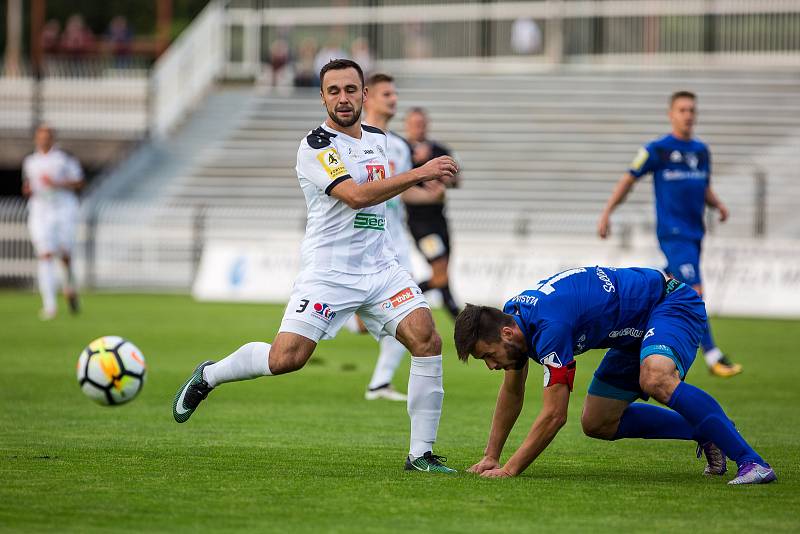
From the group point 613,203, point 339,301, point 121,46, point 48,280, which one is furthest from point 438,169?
point 121,46

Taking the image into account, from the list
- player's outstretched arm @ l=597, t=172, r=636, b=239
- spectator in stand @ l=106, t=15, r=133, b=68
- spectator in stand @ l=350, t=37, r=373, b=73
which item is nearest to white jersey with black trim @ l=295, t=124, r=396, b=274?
player's outstretched arm @ l=597, t=172, r=636, b=239

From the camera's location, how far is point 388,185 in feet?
25.2

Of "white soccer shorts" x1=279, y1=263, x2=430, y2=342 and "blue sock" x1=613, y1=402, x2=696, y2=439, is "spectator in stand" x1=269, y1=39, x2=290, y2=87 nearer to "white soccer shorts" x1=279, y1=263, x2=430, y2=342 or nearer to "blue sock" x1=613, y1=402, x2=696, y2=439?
"white soccer shorts" x1=279, y1=263, x2=430, y2=342

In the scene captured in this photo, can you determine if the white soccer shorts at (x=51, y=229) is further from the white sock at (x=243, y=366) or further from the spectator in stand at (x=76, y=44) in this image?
the spectator in stand at (x=76, y=44)

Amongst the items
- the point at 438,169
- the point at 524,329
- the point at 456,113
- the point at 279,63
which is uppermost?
the point at 279,63

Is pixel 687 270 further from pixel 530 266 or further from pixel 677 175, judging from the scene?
pixel 530 266

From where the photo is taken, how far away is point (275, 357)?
7.99m

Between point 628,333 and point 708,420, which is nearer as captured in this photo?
point 708,420

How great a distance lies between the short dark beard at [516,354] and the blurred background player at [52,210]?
15.0 metres

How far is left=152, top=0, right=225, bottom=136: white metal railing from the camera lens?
35344mm

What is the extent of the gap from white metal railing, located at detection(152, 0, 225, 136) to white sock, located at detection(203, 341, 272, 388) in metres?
27.5

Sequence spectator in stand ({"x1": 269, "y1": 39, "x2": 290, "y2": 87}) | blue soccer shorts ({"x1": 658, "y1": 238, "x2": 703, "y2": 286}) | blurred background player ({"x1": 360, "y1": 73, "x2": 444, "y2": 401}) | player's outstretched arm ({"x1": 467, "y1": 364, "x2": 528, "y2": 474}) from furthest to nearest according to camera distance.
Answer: spectator in stand ({"x1": 269, "y1": 39, "x2": 290, "y2": 87}) < blue soccer shorts ({"x1": 658, "y1": 238, "x2": 703, "y2": 286}) < blurred background player ({"x1": 360, "y1": 73, "x2": 444, "y2": 401}) < player's outstretched arm ({"x1": 467, "y1": 364, "x2": 528, "y2": 474})

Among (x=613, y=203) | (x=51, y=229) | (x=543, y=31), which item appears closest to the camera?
(x=613, y=203)

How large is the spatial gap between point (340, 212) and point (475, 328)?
4.21 ft
